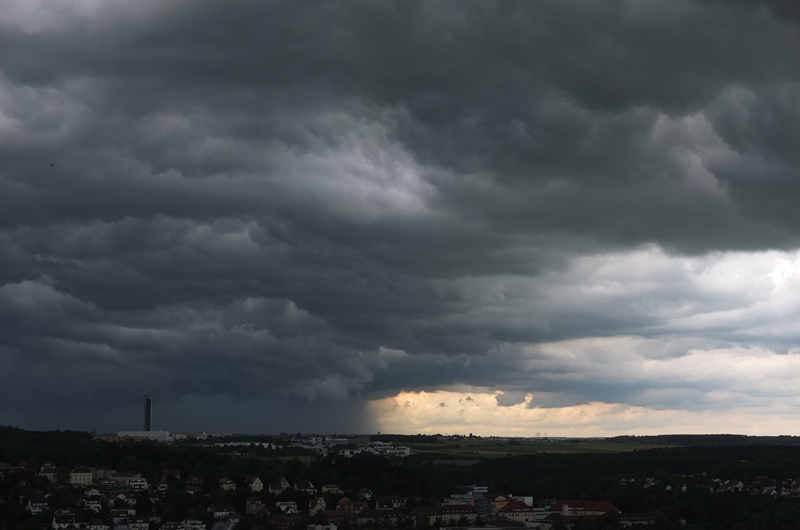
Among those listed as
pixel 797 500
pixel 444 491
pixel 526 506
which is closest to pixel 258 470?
pixel 444 491

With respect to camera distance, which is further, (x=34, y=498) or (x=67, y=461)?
(x=67, y=461)

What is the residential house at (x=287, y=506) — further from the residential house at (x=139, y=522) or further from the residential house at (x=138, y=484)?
the residential house at (x=138, y=484)

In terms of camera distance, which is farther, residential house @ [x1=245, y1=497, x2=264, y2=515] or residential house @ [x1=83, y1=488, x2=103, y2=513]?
residential house @ [x1=245, y1=497, x2=264, y2=515]

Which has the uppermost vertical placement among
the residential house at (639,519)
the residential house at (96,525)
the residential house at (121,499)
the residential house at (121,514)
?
the residential house at (121,499)

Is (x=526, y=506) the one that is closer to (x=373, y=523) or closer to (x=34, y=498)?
(x=373, y=523)

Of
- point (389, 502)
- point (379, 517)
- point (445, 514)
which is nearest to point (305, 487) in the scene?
point (389, 502)

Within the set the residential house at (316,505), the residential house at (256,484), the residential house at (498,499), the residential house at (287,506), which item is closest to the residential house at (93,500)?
the residential house at (256,484)

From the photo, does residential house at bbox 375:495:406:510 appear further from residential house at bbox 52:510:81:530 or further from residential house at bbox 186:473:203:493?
residential house at bbox 52:510:81:530

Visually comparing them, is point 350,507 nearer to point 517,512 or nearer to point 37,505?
point 517,512

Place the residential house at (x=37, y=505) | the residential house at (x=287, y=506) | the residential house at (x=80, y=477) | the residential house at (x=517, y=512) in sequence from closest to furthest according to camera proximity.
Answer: the residential house at (x=37, y=505)
the residential house at (x=287, y=506)
the residential house at (x=517, y=512)
the residential house at (x=80, y=477)

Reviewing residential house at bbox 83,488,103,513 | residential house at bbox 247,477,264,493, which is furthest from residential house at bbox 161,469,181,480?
residential house at bbox 83,488,103,513

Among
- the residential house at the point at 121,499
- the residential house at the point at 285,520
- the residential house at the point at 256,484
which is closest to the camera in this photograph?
the residential house at the point at 285,520
